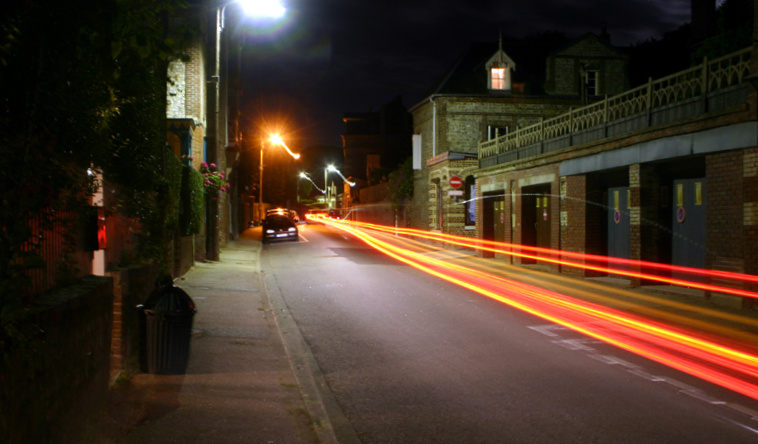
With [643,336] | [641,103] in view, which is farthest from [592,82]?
[643,336]

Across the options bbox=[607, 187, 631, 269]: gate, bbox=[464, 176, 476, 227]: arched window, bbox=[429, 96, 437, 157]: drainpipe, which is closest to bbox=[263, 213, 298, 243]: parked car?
bbox=[429, 96, 437, 157]: drainpipe

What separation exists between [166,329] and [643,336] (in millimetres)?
7236

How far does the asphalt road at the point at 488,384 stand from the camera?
5668 millimetres

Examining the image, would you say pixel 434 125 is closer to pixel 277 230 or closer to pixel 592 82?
pixel 592 82

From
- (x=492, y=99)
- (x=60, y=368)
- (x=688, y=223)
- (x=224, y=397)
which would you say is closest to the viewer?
(x=60, y=368)

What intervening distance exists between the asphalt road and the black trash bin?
166 cm

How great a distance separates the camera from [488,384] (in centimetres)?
723

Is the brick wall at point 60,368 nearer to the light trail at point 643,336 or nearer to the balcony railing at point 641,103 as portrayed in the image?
the light trail at point 643,336

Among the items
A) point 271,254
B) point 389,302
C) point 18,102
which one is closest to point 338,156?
point 271,254

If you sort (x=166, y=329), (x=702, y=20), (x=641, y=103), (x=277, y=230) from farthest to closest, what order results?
(x=277, y=230)
(x=702, y=20)
(x=641, y=103)
(x=166, y=329)

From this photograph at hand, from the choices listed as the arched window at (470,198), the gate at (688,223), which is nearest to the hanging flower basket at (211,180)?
the gate at (688,223)

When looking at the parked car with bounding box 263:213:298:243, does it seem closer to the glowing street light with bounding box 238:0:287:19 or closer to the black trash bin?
the glowing street light with bounding box 238:0:287:19

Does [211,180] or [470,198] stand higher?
[211,180]

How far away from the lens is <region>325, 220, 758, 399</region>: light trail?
25.3 ft
